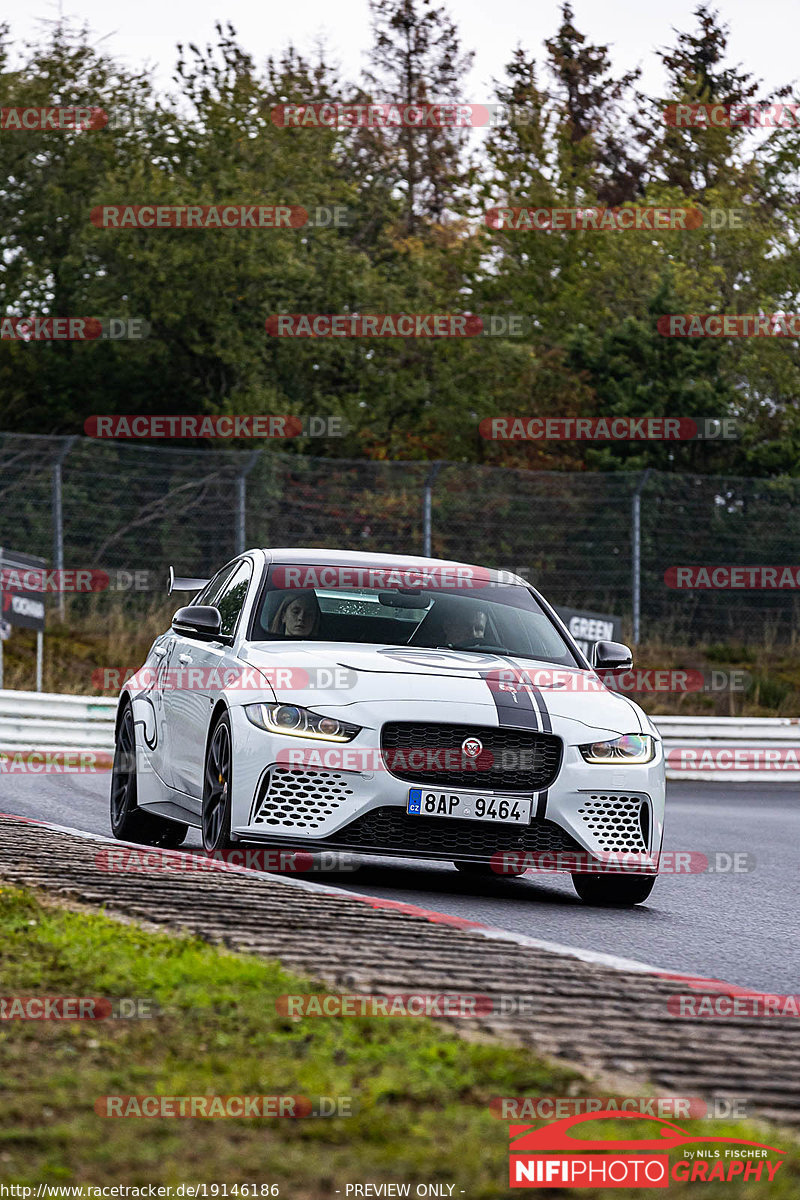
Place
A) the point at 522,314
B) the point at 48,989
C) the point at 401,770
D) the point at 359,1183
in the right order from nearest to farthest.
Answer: the point at 359,1183 < the point at 48,989 < the point at 401,770 < the point at 522,314

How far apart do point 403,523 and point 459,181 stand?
886 inches

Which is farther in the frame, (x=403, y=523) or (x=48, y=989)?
(x=403, y=523)

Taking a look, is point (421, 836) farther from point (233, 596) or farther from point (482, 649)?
point (233, 596)

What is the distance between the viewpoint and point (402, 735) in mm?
8477

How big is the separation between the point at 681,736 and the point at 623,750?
606 inches

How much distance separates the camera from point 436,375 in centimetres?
4047

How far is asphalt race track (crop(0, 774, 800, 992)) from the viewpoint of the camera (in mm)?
7341

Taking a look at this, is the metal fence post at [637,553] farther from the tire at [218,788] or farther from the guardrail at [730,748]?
the tire at [218,788]

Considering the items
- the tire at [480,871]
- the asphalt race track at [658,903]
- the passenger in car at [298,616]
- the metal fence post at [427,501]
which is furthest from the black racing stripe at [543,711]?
the metal fence post at [427,501]

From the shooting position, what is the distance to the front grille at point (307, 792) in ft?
27.5

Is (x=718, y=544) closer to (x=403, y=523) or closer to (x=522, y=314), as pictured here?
(x=403, y=523)

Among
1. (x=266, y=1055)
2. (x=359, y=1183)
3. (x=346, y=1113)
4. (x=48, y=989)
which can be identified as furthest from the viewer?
(x=48, y=989)

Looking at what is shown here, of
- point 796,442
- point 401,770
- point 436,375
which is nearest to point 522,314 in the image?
point 436,375

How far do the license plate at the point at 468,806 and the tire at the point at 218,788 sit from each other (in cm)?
85
